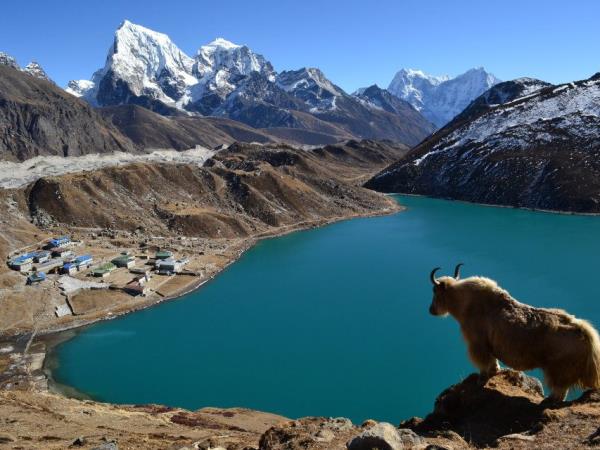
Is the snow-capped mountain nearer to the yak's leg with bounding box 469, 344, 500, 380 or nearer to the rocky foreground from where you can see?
the yak's leg with bounding box 469, 344, 500, 380

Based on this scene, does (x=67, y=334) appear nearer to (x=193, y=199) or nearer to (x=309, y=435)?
(x=309, y=435)

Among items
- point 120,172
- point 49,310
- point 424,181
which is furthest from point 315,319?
point 424,181

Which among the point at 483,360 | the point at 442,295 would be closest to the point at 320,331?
the point at 442,295

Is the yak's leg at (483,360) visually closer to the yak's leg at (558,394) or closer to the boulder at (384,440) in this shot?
the yak's leg at (558,394)

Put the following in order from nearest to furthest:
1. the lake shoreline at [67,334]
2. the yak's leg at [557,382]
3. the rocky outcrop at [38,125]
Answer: the yak's leg at [557,382]
the lake shoreline at [67,334]
the rocky outcrop at [38,125]

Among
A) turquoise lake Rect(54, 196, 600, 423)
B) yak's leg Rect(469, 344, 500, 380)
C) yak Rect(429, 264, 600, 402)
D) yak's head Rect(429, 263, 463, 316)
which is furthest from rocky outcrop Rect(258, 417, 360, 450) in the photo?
turquoise lake Rect(54, 196, 600, 423)

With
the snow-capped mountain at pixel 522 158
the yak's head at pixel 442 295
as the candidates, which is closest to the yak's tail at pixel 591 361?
the yak's head at pixel 442 295

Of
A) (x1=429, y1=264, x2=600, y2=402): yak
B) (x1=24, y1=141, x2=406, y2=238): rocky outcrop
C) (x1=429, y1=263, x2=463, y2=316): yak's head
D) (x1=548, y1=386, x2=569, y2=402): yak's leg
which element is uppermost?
(x1=24, y1=141, x2=406, y2=238): rocky outcrop
